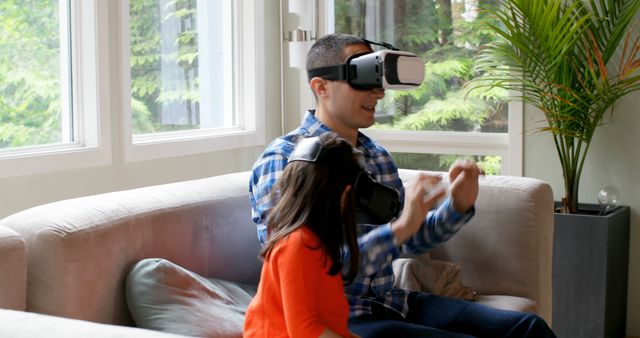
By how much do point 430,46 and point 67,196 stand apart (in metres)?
1.89

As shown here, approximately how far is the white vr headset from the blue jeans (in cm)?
56

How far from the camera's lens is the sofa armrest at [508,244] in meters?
2.68

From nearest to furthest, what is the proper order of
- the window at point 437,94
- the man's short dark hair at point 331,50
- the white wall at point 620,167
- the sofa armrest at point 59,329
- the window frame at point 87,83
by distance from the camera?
the sofa armrest at point 59,329 < the man's short dark hair at point 331,50 < the window frame at point 87,83 < the white wall at point 620,167 < the window at point 437,94

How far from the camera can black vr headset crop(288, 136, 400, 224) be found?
1830 mm

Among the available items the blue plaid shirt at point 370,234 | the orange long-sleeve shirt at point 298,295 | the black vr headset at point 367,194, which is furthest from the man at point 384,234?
the orange long-sleeve shirt at point 298,295

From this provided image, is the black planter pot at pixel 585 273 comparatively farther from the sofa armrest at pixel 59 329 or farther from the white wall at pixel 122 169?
the sofa armrest at pixel 59 329

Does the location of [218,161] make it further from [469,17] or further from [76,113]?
[469,17]

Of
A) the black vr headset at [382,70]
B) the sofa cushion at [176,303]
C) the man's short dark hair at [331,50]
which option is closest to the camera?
the sofa cushion at [176,303]

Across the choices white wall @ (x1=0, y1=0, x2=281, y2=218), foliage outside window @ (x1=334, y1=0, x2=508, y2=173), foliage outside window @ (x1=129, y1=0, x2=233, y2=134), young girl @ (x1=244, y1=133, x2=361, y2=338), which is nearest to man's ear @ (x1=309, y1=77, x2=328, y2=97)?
young girl @ (x1=244, y1=133, x2=361, y2=338)

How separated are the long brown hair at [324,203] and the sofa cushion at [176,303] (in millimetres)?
315

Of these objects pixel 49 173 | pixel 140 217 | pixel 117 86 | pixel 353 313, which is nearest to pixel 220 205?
pixel 140 217

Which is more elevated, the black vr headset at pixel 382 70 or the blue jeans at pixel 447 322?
the black vr headset at pixel 382 70

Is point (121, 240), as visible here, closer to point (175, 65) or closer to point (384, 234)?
point (384, 234)

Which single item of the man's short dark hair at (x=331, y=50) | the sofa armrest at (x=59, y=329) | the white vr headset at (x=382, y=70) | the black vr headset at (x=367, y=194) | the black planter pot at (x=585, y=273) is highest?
the man's short dark hair at (x=331, y=50)
